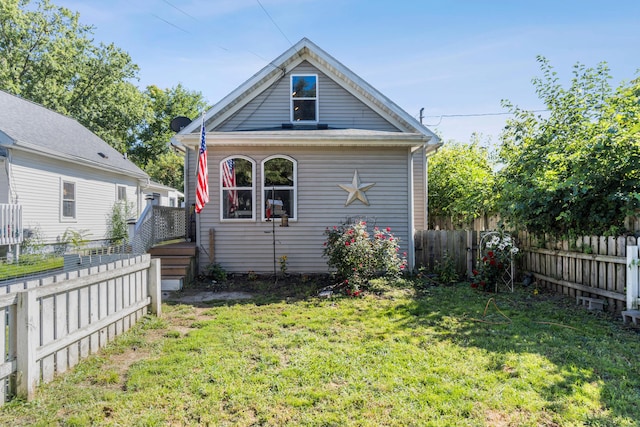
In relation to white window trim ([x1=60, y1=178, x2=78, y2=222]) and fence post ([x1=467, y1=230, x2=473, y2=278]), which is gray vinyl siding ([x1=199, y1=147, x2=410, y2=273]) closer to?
fence post ([x1=467, y1=230, x2=473, y2=278])

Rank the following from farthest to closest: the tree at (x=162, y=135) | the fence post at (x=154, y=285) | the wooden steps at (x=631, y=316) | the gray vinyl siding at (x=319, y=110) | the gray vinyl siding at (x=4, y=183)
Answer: the tree at (x=162, y=135) → the gray vinyl siding at (x=4, y=183) → the gray vinyl siding at (x=319, y=110) → the fence post at (x=154, y=285) → the wooden steps at (x=631, y=316)

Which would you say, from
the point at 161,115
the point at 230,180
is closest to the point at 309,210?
the point at 230,180

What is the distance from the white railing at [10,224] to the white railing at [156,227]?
4265mm

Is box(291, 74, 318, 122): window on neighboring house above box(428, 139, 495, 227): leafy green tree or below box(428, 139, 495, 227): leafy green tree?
above

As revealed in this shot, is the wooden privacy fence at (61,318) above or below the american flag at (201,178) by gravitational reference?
below

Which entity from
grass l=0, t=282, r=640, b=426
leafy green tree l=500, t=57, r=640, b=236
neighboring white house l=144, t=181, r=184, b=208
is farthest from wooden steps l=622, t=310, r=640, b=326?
neighboring white house l=144, t=181, r=184, b=208

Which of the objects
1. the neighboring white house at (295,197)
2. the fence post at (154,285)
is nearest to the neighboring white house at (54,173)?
the neighboring white house at (295,197)

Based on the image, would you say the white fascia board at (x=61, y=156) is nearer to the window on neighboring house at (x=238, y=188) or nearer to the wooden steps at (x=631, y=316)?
the window on neighboring house at (x=238, y=188)

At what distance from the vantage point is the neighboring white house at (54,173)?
10664 mm

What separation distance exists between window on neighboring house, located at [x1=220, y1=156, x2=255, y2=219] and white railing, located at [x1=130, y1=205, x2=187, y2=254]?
1.71m

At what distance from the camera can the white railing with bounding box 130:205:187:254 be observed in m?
8.02

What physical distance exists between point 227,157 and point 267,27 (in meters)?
3.24

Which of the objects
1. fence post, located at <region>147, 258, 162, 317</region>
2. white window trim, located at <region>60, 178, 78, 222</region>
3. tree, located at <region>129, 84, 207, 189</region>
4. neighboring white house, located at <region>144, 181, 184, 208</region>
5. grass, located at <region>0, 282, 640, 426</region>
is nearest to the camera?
grass, located at <region>0, 282, 640, 426</region>

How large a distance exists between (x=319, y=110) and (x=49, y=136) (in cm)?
996
